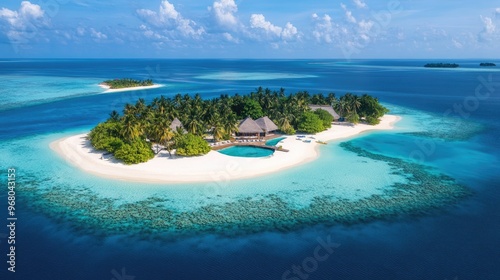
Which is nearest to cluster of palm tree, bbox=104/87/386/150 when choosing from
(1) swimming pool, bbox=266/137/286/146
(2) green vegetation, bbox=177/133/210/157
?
(2) green vegetation, bbox=177/133/210/157

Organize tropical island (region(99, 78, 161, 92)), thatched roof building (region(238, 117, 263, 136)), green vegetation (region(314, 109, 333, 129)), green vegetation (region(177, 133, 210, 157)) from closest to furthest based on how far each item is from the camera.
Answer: green vegetation (region(177, 133, 210, 157)) < thatched roof building (region(238, 117, 263, 136)) < green vegetation (region(314, 109, 333, 129)) < tropical island (region(99, 78, 161, 92))

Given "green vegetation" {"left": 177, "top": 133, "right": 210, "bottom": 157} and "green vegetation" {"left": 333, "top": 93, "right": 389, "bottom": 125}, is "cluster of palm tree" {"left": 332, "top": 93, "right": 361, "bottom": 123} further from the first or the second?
"green vegetation" {"left": 177, "top": 133, "right": 210, "bottom": 157}

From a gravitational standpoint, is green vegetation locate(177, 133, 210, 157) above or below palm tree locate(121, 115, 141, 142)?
below

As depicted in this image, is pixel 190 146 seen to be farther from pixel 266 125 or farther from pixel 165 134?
pixel 266 125

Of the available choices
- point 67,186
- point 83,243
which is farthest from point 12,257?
point 67,186

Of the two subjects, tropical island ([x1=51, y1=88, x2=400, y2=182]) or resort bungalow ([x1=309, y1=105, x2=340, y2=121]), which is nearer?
tropical island ([x1=51, y1=88, x2=400, y2=182])

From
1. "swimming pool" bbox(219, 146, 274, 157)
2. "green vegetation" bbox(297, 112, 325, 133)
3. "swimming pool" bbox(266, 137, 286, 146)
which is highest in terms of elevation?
"green vegetation" bbox(297, 112, 325, 133)

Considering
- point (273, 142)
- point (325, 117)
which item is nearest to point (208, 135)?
point (273, 142)

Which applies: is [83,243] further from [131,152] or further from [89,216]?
[131,152]
